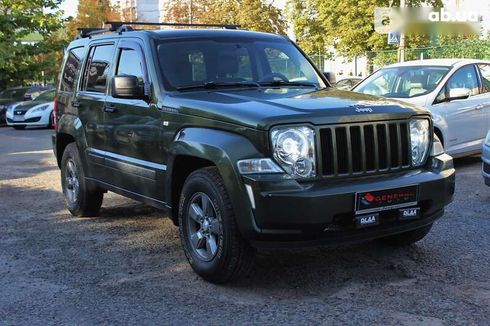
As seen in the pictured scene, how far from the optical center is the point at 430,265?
488cm

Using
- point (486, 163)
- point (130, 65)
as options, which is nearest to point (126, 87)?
point (130, 65)

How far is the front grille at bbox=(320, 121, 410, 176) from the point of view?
4.15m

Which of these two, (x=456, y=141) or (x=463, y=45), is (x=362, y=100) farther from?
(x=463, y=45)

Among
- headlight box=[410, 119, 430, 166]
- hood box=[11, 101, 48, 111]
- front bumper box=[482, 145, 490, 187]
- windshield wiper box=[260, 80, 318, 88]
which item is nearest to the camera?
headlight box=[410, 119, 430, 166]

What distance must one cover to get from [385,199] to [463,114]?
5467 mm

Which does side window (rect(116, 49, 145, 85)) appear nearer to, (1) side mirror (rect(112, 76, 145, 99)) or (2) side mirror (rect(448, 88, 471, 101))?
(1) side mirror (rect(112, 76, 145, 99))

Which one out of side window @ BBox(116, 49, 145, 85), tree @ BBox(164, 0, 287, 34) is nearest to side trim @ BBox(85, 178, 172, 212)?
side window @ BBox(116, 49, 145, 85)

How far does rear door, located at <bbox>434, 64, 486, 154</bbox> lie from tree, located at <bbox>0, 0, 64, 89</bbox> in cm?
2201

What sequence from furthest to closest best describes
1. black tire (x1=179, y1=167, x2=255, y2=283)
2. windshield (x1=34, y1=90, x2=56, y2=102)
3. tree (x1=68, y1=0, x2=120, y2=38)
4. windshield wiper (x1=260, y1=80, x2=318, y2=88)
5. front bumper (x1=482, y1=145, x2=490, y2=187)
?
1. tree (x1=68, y1=0, x2=120, y2=38)
2. windshield (x1=34, y1=90, x2=56, y2=102)
3. front bumper (x1=482, y1=145, x2=490, y2=187)
4. windshield wiper (x1=260, y1=80, x2=318, y2=88)
5. black tire (x1=179, y1=167, x2=255, y2=283)

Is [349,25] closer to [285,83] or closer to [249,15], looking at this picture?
[249,15]

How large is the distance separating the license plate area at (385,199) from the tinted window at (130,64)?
230cm

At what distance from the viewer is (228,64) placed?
5.41 meters

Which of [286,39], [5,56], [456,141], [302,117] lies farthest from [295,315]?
[5,56]

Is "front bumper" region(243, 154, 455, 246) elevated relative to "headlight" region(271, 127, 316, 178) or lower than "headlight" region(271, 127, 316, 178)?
lower
